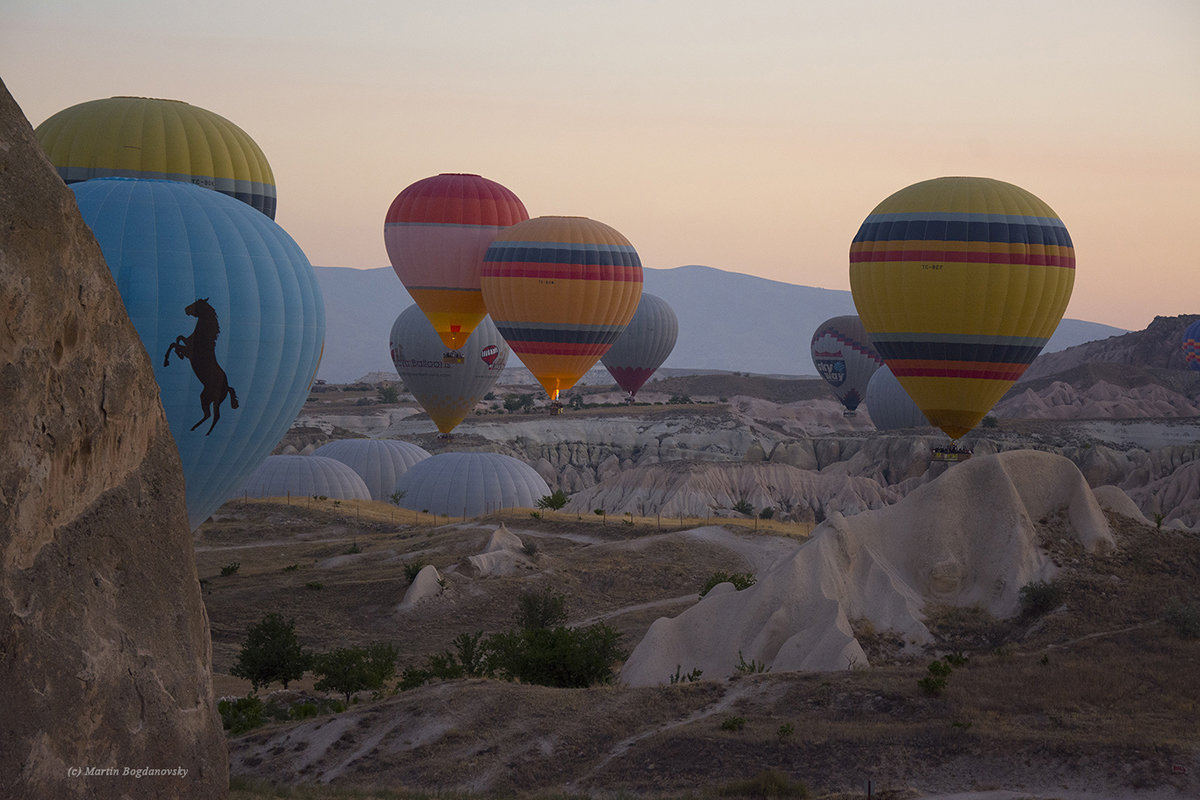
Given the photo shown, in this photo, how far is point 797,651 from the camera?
101 ft

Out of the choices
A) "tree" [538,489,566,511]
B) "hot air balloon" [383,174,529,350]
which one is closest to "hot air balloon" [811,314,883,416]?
"hot air balloon" [383,174,529,350]

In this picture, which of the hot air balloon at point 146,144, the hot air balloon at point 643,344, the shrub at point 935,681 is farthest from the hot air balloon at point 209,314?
the hot air balloon at point 643,344

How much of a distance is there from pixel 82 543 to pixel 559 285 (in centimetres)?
6074

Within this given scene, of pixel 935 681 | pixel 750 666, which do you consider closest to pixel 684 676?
pixel 750 666

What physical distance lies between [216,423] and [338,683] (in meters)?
7.45

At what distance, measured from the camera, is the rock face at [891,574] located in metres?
31.4

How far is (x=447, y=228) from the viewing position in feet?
259

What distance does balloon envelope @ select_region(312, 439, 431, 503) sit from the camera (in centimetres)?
8762

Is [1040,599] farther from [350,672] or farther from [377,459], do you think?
[377,459]

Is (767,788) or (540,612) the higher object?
(767,788)

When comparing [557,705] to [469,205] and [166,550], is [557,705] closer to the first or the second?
[166,550]

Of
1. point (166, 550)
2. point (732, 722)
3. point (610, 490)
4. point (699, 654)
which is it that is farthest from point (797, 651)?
point (610, 490)

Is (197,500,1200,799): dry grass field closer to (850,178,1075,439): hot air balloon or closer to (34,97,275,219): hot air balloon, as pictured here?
(850,178,1075,439): hot air balloon

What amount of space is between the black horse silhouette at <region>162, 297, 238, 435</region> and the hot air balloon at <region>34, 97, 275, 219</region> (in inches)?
846
